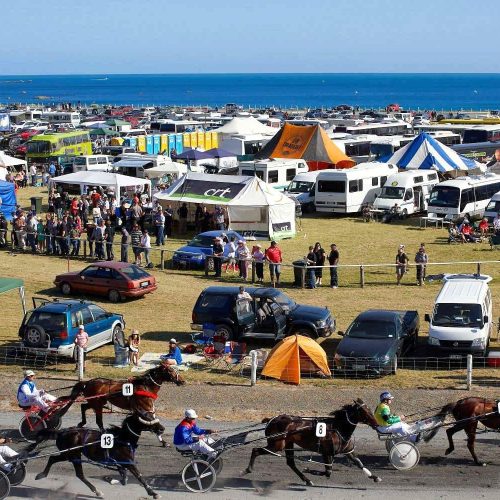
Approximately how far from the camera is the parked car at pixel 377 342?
63.0ft

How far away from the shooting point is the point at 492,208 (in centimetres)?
3747

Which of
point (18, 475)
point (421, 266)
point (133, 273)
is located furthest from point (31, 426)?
point (421, 266)

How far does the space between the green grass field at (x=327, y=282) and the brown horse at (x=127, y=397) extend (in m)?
3.96

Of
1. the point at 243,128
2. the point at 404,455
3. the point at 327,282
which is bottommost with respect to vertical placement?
the point at 327,282

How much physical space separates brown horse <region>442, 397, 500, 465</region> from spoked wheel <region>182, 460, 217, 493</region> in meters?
3.68

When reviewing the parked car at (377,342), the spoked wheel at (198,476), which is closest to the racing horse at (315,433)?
the spoked wheel at (198,476)

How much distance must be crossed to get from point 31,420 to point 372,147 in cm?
4216

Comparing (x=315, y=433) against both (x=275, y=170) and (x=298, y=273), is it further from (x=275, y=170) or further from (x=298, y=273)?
(x=275, y=170)

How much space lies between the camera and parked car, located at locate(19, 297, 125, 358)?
2009 cm

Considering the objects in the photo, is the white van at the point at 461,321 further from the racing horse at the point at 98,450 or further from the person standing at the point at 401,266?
the racing horse at the point at 98,450

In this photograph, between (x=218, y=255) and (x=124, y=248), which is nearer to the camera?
(x=218, y=255)

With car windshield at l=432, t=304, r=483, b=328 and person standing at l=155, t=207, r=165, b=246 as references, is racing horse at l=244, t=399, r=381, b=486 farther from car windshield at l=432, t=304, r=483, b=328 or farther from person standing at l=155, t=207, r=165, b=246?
person standing at l=155, t=207, r=165, b=246

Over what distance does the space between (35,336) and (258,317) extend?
4.89 metres

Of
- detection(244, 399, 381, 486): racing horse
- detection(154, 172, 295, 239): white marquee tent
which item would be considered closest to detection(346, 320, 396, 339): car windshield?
detection(244, 399, 381, 486): racing horse
